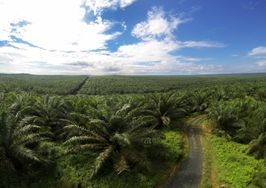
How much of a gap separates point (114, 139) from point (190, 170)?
4976mm

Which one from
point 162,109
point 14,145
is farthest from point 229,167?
point 162,109

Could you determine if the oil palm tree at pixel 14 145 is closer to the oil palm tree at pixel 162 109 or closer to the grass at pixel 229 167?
the grass at pixel 229 167

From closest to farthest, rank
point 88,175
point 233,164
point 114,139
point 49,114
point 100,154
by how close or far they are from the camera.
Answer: point 88,175
point 100,154
point 114,139
point 233,164
point 49,114

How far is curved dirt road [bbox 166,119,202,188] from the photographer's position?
1513 cm

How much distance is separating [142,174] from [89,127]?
434cm

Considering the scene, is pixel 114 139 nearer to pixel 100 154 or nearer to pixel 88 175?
pixel 100 154

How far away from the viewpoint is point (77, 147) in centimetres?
1652

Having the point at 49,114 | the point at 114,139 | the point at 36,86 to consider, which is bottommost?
the point at 36,86

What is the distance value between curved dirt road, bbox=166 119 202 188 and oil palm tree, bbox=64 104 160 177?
2.16 meters

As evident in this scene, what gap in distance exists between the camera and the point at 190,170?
17.0m

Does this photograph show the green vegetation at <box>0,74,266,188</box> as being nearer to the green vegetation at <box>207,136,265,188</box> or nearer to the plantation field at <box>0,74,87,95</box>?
the green vegetation at <box>207,136,265,188</box>

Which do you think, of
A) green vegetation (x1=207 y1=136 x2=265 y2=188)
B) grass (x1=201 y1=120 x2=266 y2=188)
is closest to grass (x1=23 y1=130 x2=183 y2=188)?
grass (x1=201 y1=120 x2=266 y2=188)

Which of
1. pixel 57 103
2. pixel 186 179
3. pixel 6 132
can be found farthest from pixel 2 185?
pixel 57 103

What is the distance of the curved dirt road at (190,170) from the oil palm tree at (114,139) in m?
2.16
